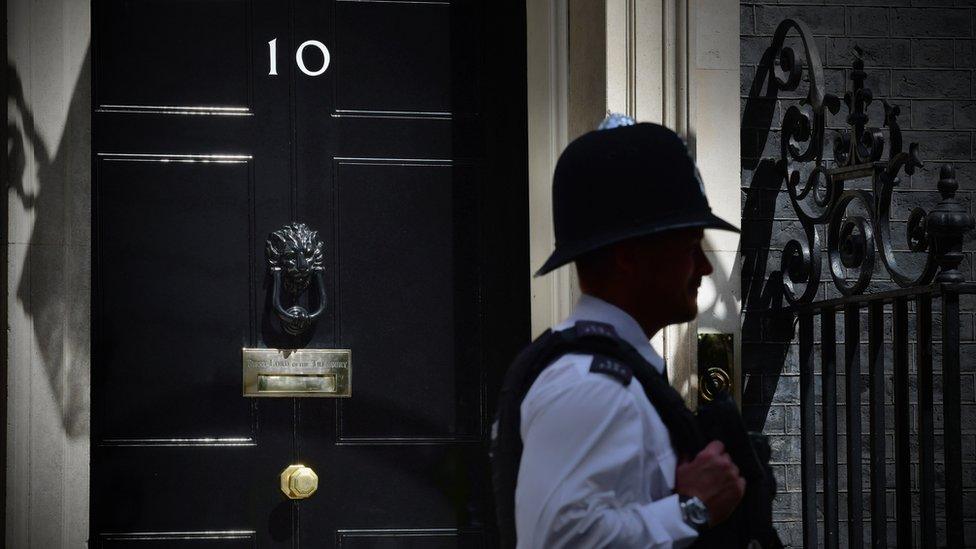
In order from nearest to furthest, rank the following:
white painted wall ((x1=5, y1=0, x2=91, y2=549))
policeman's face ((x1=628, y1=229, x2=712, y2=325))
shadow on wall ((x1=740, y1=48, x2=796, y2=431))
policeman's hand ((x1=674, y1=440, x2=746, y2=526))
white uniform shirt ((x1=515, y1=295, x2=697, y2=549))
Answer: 1. white uniform shirt ((x1=515, y1=295, x2=697, y2=549))
2. policeman's hand ((x1=674, y1=440, x2=746, y2=526))
3. policeman's face ((x1=628, y1=229, x2=712, y2=325))
4. white painted wall ((x1=5, y1=0, x2=91, y2=549))
5. shadow on wall ((x1=740, y1=48, x2=796, y2=431))

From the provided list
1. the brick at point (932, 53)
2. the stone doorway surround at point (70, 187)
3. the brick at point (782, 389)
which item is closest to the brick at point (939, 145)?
the brick at point (932, 53)

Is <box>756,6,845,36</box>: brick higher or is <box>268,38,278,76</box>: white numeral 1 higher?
<box>756,6,845,36</box>: brick

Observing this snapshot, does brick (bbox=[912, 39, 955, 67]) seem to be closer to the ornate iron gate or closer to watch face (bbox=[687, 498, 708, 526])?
the ornate iron gate

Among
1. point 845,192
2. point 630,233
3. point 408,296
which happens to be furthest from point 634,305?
point 408,296

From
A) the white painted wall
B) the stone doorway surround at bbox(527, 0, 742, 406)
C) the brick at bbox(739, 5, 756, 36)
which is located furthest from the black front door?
the brick at bbox(739, 5, 756, 36)

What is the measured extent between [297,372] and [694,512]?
2.72 meters

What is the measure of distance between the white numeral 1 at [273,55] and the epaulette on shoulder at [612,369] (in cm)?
289

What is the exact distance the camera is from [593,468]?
84.0 inches

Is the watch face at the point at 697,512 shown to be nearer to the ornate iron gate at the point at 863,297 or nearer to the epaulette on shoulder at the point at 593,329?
the epaulette on shoulder at the point at 593,329

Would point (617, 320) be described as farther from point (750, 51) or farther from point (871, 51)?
point (871, 51)

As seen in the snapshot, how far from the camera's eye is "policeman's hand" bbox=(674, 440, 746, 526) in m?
2.23

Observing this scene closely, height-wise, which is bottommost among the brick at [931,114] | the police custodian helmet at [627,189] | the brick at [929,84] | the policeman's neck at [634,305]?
the policeman's neck at [634,305]

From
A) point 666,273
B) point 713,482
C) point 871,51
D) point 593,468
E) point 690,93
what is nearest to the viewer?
point 593,468

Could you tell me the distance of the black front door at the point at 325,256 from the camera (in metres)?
4.68
